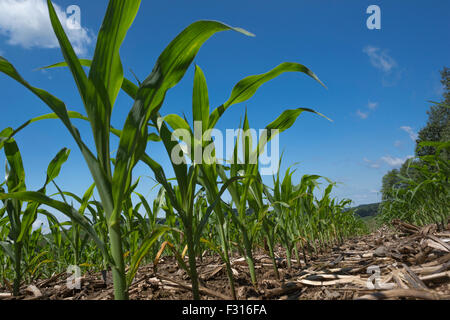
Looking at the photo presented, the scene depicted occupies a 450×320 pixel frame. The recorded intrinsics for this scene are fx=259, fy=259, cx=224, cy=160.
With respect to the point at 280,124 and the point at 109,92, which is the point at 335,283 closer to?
the point at 280,124

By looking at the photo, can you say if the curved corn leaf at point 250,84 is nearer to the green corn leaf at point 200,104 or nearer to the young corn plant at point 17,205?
the green corn leaf at point 200,104

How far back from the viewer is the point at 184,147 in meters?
0.98

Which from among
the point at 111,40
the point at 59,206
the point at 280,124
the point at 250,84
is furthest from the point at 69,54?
the point at 280,124

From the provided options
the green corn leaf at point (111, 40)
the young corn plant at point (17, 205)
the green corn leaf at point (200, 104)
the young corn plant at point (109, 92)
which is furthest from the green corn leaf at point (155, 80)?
the young corn plant at point (17, 205)

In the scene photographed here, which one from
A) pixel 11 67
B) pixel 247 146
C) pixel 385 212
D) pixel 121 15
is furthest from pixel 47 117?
pixel 385 212

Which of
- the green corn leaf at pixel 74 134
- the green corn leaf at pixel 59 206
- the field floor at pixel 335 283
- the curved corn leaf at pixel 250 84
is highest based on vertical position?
the curved corn leaf at pixel 250 84

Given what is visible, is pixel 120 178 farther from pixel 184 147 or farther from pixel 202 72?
pixel 202 72

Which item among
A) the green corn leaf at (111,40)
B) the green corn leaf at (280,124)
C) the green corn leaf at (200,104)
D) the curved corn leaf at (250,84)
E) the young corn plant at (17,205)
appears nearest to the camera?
the green corn leaf at (111,40)

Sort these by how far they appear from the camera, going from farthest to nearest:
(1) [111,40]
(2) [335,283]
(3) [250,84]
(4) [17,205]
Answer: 1. (4) [17,205]
2. (2) [335,283]
3. (3) [250,84]
4. (1) [111,40]

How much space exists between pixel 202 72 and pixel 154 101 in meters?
0.28

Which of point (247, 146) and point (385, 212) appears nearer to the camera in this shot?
point (247, 146)

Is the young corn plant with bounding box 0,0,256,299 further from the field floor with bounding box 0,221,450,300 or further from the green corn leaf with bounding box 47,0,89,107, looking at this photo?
the field floor with bounding box 0,221,450,300
